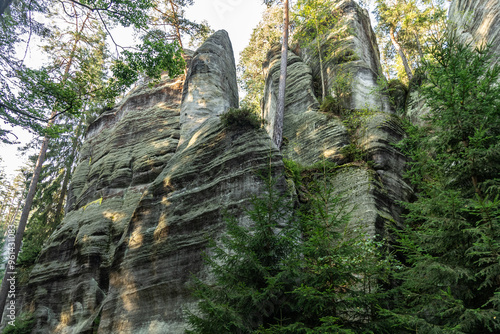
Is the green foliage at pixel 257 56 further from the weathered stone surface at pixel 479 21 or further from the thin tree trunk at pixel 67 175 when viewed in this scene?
the thin tree trunk at pixel 67 175

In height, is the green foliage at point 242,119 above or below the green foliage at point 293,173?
above

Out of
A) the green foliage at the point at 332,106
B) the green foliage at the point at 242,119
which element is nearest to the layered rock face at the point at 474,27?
the green foliage at the point at 332,106

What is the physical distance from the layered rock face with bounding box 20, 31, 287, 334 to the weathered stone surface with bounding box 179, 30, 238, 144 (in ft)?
0.21

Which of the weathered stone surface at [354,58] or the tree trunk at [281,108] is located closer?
the tree trunk at [281,108]

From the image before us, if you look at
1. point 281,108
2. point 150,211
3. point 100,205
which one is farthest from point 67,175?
point 281,108

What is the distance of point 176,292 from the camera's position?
27.5 feet

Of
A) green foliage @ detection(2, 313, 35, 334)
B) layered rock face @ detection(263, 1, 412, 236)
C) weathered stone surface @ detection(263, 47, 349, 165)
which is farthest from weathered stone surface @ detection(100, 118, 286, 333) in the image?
green foliage @ detection(2, 313, 35, 334)

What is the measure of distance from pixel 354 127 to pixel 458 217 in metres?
7.06

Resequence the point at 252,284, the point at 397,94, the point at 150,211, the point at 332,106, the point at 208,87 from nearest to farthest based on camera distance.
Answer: the point at 252,284 < the point at 150,211 < the point at 332,106 < the point at 397,94 < the point at 208,87

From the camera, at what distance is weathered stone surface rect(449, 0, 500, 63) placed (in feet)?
38.3

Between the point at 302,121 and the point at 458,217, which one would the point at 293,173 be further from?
the point at 458,217

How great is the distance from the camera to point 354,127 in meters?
12.1

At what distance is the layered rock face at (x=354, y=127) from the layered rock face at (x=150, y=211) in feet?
8.42

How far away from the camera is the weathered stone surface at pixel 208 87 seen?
595 inches
